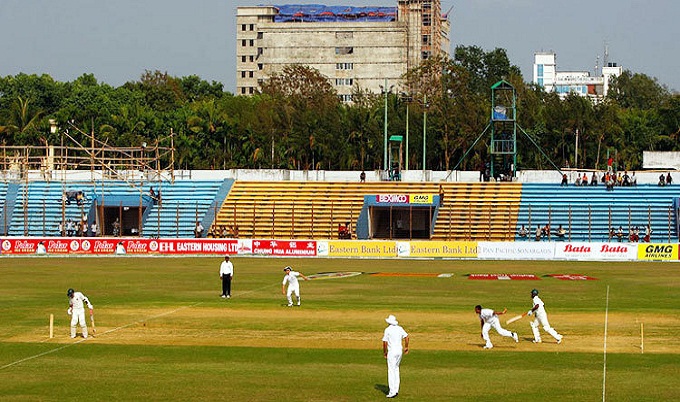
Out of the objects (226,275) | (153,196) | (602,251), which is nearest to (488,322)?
(226,275)

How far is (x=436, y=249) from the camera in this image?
8369 cm

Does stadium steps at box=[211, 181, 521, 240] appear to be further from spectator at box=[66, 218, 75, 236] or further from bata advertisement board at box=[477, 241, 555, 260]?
spectator at box=[66, 218, 75, 236]

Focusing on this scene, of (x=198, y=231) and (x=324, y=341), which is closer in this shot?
(x=324, y=341)

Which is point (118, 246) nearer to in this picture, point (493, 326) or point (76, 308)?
point (76, 308)

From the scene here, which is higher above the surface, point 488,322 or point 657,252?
point 657,252

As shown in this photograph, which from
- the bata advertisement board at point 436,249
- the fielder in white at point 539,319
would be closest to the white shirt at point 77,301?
the fielder in white at point 539,319

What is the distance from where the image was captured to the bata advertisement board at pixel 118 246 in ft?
280

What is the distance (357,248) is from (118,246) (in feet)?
60.1

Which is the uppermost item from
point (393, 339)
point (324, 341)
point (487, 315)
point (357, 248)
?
point (357, 248)

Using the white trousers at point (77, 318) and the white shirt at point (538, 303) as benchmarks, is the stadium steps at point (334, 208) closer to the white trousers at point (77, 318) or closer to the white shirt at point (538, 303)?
the white shirt at point (538, 303)

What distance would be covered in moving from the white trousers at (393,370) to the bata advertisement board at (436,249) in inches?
2192

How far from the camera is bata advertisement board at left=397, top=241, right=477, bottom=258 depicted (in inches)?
3255

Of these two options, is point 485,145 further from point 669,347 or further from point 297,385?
point 297,385

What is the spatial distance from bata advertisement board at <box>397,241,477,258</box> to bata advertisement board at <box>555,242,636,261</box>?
660 centimetres
